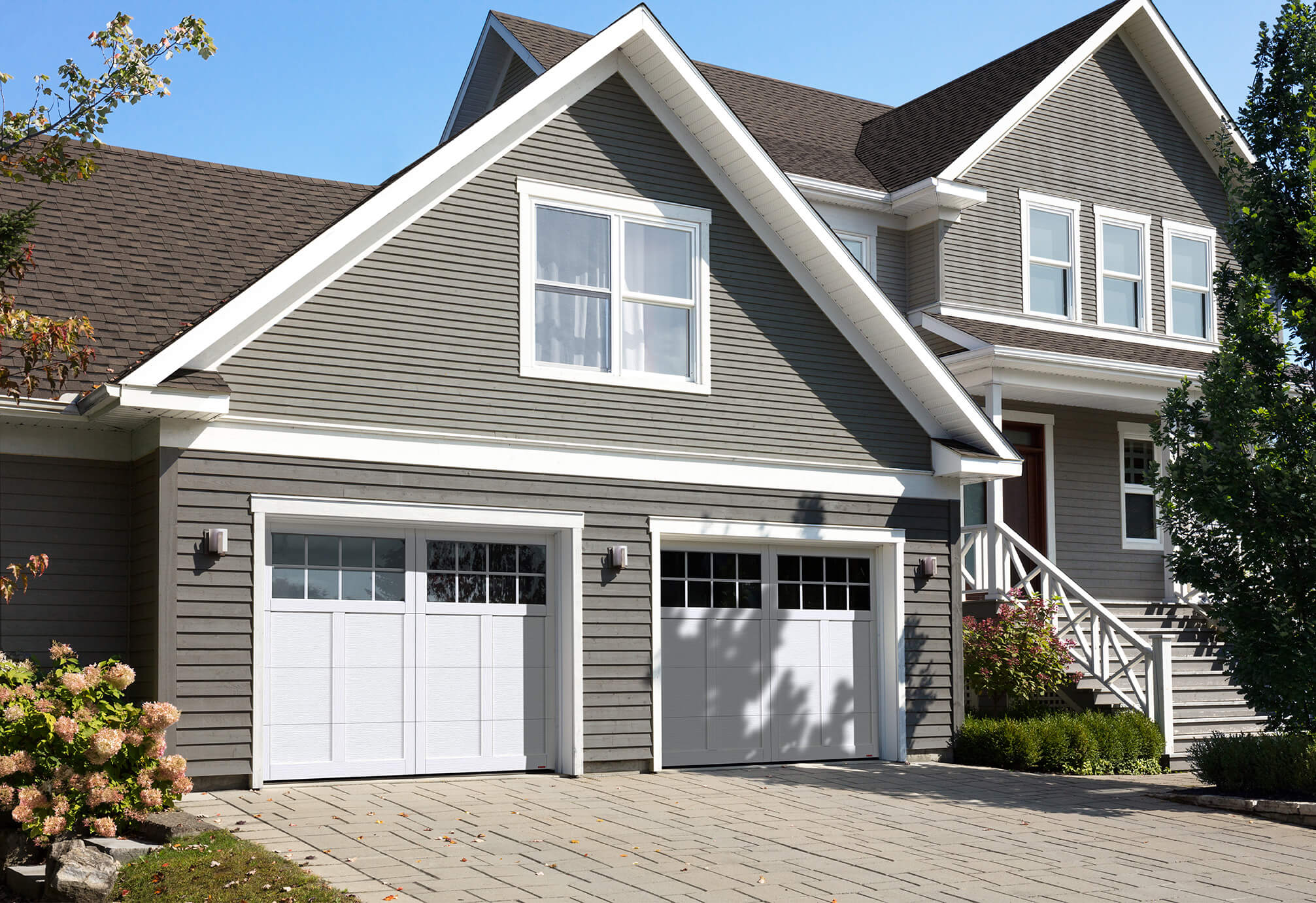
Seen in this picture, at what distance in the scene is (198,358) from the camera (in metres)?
11.2

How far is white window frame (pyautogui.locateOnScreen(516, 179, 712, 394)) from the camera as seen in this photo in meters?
12.9

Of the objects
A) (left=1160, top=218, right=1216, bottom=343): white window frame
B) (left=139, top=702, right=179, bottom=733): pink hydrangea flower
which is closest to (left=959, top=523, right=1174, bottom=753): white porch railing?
(left=1160, top=218, right=1216, bottom=343): white window frame

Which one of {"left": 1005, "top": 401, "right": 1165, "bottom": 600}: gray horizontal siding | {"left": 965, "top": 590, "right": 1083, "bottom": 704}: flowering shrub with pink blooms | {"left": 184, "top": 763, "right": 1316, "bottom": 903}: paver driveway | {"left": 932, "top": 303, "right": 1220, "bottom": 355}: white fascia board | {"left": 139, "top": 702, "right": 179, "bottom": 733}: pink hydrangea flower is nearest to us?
{"left": 184, "top": 763, "right": 1316, "bottom": 903}: paver driveway

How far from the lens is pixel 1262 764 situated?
11.8m

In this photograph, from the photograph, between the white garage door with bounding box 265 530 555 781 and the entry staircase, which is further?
the entry staircase

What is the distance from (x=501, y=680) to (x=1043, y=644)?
6.13m

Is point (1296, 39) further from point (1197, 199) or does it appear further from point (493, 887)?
point (493, 887)

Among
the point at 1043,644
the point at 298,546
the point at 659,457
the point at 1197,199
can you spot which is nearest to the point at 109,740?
the point at 298,546

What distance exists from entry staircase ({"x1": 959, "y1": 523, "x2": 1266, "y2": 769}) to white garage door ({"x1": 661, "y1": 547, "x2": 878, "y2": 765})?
1633mm

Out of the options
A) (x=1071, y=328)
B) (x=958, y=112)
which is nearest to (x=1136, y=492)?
(x=1071, y=328)

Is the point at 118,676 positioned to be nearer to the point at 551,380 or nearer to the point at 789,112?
the point at 551,380

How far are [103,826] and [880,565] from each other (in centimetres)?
876

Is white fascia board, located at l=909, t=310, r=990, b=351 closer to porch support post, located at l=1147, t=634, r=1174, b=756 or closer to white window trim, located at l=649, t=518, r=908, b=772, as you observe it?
white window trim, located at l=649, t=518, r=908, b=772

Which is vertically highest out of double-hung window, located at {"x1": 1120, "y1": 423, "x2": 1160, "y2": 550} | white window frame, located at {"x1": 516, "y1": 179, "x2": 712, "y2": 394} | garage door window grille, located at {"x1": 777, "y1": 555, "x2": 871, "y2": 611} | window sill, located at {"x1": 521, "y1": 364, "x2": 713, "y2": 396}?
white window frame, located at {"x1": 516, "y1": 179, "x2": 712, "y2": 394}
